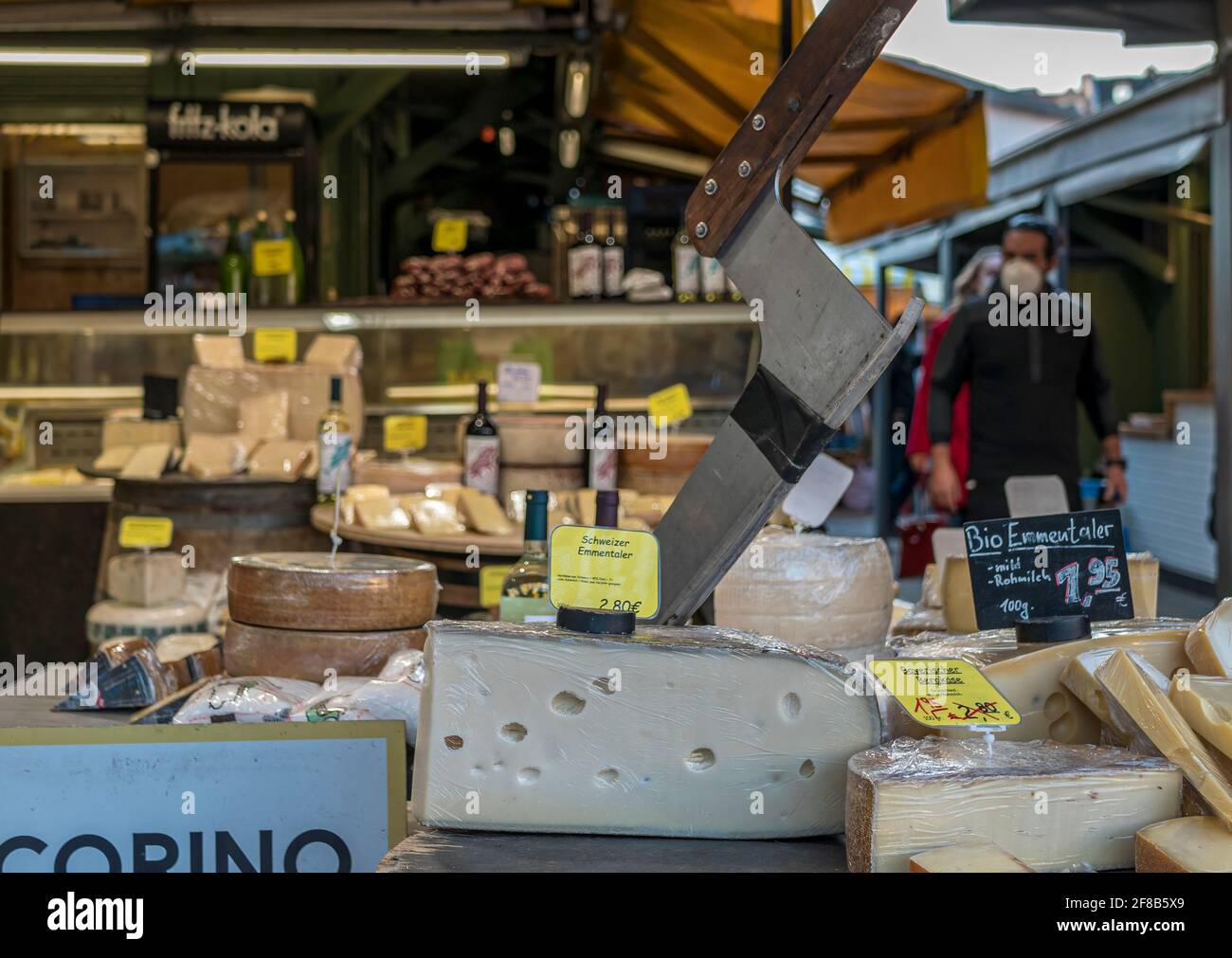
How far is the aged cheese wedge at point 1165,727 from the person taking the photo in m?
1.05

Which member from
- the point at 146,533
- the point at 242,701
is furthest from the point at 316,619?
the point at 146,533

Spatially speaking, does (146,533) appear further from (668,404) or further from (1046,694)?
(1046,694)

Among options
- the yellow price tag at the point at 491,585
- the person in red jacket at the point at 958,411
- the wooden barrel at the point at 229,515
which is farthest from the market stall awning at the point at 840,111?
the yellow price tag at the point at 491,585

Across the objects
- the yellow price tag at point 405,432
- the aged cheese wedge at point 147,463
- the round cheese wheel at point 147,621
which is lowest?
the round cheese wheel at point 147,621

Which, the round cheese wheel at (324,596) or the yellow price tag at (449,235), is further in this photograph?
the yellow price tag at (449,235)

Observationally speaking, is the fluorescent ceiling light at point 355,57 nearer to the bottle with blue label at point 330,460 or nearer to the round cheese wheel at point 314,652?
the bottle with blue label at point 330,460

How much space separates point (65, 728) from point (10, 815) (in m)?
0.10

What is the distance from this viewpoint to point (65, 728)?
49.0 inches

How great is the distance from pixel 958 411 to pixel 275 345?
2.32m

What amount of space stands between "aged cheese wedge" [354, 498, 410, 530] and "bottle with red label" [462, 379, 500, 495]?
24cm

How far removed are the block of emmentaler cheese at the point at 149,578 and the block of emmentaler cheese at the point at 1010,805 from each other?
2.44 m

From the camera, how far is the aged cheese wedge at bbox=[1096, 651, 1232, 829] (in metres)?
1.05
